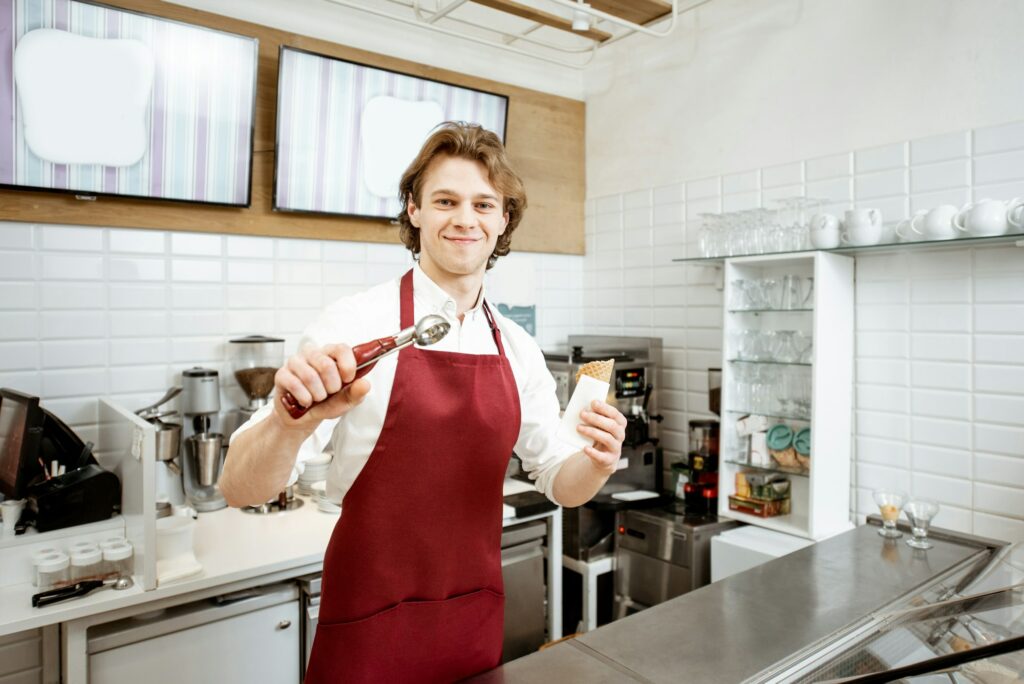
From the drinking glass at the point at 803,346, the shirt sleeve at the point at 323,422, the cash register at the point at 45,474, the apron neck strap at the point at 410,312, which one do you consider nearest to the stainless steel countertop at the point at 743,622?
the shirt sleeve at the point at 323,422

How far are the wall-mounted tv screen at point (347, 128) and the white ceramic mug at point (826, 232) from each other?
66.7 inches

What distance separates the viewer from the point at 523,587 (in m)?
2.62

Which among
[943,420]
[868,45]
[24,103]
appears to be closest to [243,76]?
[24,103]

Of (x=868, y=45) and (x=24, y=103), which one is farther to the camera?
(x=868, y=45)

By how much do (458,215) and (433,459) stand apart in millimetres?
519

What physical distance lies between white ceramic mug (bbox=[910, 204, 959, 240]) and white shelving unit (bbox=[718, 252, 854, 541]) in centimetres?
34

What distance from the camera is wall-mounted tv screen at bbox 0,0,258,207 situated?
2256 mm

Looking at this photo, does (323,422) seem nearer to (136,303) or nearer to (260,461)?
(260,461)

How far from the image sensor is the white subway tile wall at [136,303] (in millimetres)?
2381

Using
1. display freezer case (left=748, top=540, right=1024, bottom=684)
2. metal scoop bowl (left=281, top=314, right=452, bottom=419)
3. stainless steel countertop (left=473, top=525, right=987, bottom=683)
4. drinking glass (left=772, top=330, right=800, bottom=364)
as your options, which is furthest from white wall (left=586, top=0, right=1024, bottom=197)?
metal scoop bowl (left=281, top=314, right=452, bottom=419)

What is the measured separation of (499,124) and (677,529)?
2.11 meters

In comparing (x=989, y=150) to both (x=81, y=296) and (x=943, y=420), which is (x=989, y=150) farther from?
(x=81, y=296)

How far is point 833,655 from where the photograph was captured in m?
1.25

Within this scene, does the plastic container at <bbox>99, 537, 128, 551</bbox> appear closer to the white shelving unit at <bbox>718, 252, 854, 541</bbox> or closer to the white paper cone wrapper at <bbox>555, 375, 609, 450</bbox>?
the white paper cone wrapper at <bbox>555, 375, 609, 450</bbox>
